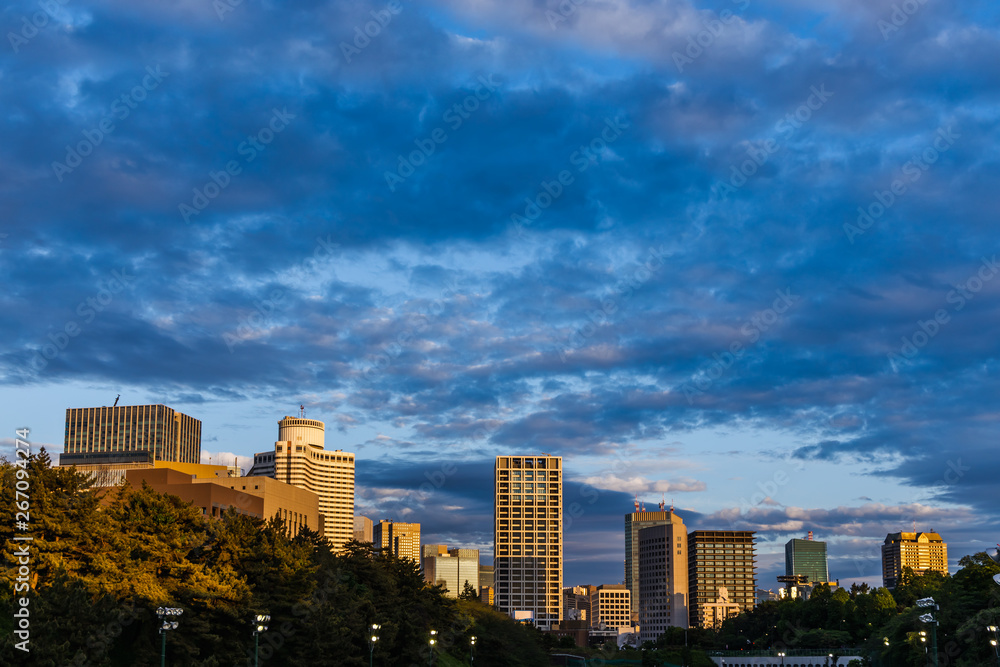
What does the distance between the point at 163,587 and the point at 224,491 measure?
3579 inches

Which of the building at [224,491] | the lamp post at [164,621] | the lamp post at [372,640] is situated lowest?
the lamp post at [372,640]

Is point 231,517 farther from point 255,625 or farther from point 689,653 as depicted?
point 689,653

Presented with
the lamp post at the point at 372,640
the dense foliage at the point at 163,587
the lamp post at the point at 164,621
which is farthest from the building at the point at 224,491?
the lamp post at the point at 164,621

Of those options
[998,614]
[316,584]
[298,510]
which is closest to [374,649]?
[316,584]

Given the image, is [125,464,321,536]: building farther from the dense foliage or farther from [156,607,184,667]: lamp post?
[156,607,184,667]: lamp post

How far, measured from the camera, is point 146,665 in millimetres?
55875

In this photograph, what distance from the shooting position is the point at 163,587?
202ft

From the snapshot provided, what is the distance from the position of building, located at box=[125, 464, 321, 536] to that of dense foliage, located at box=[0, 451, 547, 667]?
156ft

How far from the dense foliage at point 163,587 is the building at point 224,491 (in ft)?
156

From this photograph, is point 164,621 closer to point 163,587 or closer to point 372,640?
point 163,587

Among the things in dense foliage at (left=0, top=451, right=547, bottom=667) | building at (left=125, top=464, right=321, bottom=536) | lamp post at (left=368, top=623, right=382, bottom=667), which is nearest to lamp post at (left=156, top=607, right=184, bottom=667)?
dense foliage at (left=0, top=451, right=547, bottom=667)

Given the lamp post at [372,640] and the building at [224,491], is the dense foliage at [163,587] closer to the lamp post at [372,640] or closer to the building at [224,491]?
the lamp post at [372,640]

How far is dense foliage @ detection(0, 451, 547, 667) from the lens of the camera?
51.4m

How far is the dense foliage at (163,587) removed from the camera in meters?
51.4
